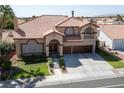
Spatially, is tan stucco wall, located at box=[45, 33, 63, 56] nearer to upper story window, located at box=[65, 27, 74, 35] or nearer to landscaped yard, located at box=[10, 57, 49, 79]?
landscaped yard, located at box=[10, 57, 49, 79]

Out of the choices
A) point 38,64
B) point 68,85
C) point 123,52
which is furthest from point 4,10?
point 123,52

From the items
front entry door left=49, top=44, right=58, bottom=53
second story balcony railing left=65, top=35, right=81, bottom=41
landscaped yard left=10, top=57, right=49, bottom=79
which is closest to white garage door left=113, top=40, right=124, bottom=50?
second story balcony railing left=65, top=35, right=81, bottom=41

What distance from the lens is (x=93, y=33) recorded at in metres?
37.2

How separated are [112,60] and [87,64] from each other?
219 inches

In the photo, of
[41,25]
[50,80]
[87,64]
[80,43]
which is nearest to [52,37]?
[41,25]

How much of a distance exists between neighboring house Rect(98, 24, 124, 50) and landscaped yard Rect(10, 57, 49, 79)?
16897 mm

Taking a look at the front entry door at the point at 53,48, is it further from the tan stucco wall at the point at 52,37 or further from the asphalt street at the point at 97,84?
the asphalt street at the point at 97,84

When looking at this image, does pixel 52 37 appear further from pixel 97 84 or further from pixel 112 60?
pixel 97 84

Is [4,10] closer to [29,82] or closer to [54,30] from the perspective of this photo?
[54,30]

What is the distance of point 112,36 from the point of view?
42.3 m

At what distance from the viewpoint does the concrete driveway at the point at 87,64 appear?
29.2 m

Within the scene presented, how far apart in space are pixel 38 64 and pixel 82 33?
11.3 metres

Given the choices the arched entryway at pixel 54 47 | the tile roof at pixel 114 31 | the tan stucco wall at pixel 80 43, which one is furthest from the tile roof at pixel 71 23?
the tile roof at pixel 114 31

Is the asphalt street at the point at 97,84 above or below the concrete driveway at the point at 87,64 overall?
below
